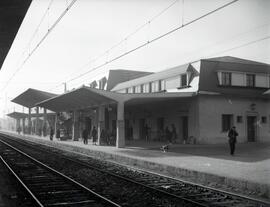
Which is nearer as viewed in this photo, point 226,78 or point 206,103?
point 206,103

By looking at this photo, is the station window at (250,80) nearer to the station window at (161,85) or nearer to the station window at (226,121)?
the station window at (226,121)

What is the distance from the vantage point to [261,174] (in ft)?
40.1

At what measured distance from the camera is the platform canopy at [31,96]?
47656 mm

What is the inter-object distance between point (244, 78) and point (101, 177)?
870 inches

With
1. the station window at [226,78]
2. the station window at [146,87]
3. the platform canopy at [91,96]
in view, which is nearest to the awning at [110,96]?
the platform canopy at [91,96]

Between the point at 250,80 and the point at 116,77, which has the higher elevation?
the point at 116,77

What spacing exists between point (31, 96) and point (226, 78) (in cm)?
2982

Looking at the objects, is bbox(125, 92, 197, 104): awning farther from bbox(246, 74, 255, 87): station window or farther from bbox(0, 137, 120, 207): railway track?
bbox(0, 137, 120, 207): railway track

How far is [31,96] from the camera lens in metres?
50.8

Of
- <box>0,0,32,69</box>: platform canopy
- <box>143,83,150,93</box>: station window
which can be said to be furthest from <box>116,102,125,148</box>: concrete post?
<box>143,83,150,93</box>: station window

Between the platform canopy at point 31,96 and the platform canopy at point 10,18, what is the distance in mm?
31866

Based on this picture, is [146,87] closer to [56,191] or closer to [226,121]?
[226,121]

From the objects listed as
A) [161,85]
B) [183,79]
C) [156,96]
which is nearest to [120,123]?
[156,96]

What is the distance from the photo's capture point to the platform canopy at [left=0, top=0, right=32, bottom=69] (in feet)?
34.8
